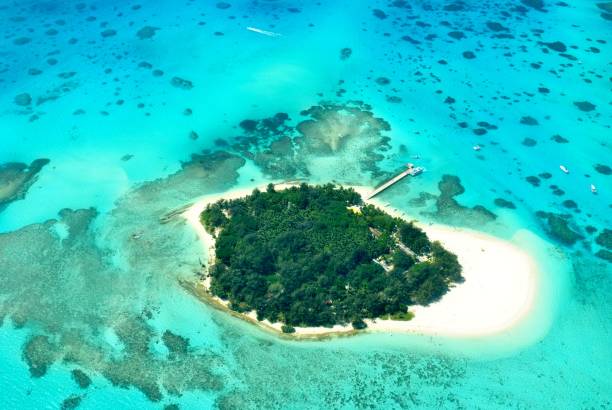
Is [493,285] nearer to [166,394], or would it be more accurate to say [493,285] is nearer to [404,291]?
[404,291]

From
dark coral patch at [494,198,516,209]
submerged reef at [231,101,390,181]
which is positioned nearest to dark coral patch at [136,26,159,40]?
submerged reef at [231,101,390,181]

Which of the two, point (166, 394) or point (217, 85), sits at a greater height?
point (217, 85)

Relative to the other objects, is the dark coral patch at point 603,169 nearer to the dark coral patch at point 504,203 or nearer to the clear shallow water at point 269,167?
the clear shallow water at point 269,167

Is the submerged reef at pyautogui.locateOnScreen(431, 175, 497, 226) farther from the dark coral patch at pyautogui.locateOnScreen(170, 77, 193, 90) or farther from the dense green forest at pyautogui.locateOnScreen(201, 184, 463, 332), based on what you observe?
the dark coral patch at pyautogui.locateOnScreen(170, 77, 193, 90)

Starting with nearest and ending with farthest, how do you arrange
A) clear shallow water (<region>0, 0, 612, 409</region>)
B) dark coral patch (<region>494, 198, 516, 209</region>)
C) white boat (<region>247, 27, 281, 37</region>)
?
clear shallow water (<region>0, 0, 612, 409</region>), dark coral patch (<region>494, 198, 516, 209</region>), white boat (<region>247, 27, 281, 37</region>)

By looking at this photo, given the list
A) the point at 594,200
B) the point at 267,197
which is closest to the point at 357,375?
the point at 267,197

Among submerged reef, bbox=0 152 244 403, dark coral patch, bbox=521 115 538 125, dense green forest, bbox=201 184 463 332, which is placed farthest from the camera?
dark coral patch, bbox=521 115 538 125

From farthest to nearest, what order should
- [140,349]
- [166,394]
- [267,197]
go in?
[267,197], [140,349], [166,394]
